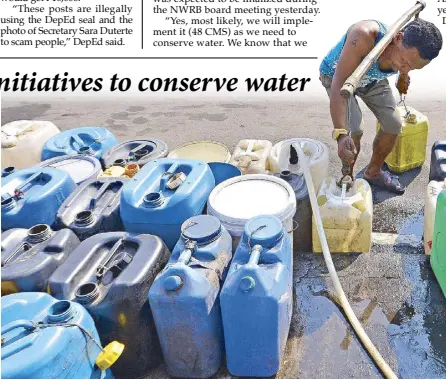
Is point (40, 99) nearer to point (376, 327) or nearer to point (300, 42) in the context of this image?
point (300, 42)

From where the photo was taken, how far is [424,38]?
123 inches

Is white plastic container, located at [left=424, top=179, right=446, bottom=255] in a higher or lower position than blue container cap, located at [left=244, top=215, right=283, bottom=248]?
lower

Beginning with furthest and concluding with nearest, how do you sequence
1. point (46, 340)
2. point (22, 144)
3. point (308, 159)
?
point (22, 144) → point (308, 159) → point (46, 340)

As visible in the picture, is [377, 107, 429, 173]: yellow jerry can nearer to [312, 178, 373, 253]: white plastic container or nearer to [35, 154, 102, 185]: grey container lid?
[312, 178, 373, 253]: white plastic container

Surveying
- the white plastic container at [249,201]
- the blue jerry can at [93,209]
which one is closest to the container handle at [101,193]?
the blue jerry can at [93,209]

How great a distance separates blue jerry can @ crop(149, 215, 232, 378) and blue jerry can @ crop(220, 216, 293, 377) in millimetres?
81

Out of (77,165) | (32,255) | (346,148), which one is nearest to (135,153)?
(77,165)

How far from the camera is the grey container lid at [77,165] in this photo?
383 centimetres

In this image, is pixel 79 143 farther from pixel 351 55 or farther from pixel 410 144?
pixel 410 144

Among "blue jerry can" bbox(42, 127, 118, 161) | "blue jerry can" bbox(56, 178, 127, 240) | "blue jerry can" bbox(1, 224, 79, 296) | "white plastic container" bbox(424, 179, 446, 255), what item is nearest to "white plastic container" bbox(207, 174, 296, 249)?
"blue jerry can" bbox(56, 178, 127, 240)

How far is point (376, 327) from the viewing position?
3.00 metres

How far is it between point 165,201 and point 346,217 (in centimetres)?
131

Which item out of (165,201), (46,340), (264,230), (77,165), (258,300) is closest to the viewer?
(46,340)

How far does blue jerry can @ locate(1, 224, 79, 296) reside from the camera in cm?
261
